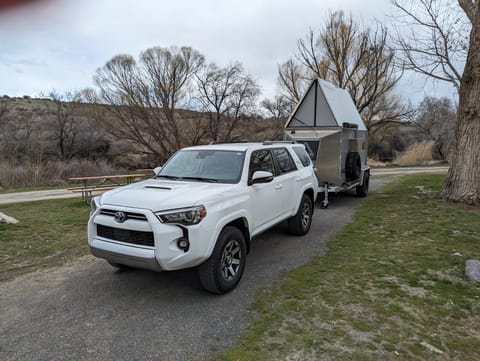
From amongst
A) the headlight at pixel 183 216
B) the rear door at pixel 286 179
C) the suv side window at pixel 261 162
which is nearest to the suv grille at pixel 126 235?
the headlight at pixel 183 216

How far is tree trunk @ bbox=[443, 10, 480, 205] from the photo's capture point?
28.0ft

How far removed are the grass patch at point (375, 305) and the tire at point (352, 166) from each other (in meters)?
3.71

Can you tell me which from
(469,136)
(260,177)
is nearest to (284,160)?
(260,177)

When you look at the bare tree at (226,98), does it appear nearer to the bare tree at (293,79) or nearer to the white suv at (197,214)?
the bare tree at (293,79)

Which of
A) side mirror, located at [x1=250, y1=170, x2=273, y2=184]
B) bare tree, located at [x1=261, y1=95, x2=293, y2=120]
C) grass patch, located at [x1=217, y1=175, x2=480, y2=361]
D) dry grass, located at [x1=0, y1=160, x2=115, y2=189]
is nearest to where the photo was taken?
grass patch, located at [x1=217, y1=175, x2=480, y2=361]

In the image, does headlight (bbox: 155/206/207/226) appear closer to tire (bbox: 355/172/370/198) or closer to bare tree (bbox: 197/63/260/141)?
tire (bbox: 355/172/370/198)

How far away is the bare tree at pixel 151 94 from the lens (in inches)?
1067

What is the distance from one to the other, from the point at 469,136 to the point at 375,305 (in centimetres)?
760

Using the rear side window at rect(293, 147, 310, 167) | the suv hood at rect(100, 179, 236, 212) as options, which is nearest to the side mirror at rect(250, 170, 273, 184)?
the suv hood at rect(100, 179, 236, 212)

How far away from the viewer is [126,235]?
12.2 ft

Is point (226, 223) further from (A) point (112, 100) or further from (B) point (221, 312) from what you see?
(A) point (112, 100)

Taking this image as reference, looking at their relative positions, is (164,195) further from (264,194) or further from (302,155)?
(302,155)

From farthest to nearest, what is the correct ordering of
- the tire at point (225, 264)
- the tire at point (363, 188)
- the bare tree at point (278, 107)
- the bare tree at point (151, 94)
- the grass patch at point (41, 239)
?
the bare tree at point (278, 107), the bare tree at point (151, 94), the tire at point (363, 188), the grass patch at point (41, 239), the tire at point (225, 264)

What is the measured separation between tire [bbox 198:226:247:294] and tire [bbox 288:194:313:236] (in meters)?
2.30
